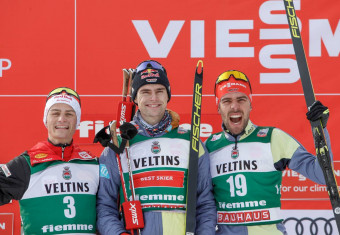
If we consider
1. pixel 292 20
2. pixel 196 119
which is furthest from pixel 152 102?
pixel 292 20

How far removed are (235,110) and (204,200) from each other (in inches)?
25.0

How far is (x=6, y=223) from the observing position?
15.3ft

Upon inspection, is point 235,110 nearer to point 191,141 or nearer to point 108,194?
point 191,141

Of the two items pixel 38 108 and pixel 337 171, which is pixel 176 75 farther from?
pixel 337 171

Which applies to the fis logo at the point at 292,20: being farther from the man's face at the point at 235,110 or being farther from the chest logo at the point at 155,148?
the chest logo at the point at 155,148

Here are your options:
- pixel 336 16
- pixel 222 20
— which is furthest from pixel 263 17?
pixel 336 16

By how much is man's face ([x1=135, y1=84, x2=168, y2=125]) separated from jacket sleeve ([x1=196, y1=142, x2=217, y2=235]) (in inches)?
14.4

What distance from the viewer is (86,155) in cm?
327

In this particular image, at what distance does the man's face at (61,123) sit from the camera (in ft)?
10.5

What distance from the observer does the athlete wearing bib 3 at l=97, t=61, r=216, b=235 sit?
9.98 ft

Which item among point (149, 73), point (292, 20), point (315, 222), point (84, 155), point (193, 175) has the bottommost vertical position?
point (193, 175)

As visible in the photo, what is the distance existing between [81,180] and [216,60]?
2.05 metres

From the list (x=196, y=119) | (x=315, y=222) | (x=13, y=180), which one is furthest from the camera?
(x=315, y=222)

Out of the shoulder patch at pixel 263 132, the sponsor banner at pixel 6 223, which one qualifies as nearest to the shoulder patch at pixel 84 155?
the shoulder patch at pixel 263 132
